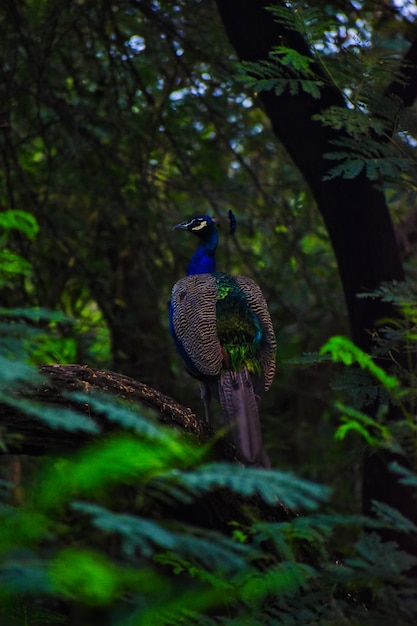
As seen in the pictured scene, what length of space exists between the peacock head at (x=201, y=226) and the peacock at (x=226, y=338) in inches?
29.4

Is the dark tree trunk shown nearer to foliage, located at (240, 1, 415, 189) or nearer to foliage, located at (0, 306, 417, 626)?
foliage, located at (240, 1, 415, 189)

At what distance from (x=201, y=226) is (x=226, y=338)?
1366 mm

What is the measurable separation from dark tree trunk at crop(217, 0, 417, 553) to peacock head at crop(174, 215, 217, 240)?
2.91 feet

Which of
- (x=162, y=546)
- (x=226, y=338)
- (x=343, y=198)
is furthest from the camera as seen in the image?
(x=343, y=198)

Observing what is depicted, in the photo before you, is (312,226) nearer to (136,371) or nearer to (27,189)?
(136,371)

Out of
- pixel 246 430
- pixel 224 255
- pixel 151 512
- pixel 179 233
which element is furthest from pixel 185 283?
pixel 224 255

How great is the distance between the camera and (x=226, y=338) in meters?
4.90

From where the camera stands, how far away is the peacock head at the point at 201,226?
6.06m

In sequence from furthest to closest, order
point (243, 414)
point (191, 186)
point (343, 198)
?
point (191, 186) < point (343, 198) < point (243, 414)

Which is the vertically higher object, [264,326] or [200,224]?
[200,224]

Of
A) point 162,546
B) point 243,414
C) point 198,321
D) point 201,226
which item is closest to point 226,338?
point 198,321

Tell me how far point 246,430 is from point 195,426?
24 cm

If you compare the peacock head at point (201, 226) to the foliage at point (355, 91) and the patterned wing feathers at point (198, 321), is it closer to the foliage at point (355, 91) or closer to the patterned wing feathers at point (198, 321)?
the patterned wing feathers at point (198, 321)

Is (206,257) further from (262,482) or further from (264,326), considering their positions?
(262,482)
